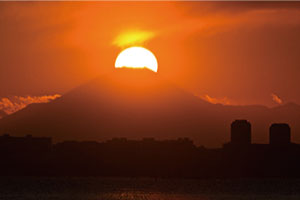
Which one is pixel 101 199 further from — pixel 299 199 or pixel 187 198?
pixel 299 199

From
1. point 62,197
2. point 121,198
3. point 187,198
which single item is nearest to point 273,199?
point 187,198

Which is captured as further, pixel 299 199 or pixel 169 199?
pixel 299 199

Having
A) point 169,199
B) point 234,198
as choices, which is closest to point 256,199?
point 234,198

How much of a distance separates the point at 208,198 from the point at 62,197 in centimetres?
2914

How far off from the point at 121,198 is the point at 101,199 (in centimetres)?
639

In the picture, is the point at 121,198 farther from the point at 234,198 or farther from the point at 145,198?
the point at 234,198

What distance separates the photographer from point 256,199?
15750 centimetres

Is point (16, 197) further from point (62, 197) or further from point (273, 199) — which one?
point (273, 199)

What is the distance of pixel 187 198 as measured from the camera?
515ft

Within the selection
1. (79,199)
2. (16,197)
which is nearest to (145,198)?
(79,199)

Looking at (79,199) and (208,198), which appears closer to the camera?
(79,199)

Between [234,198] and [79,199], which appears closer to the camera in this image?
[79,199]

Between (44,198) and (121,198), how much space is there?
1589 cm

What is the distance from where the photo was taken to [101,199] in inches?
5950
